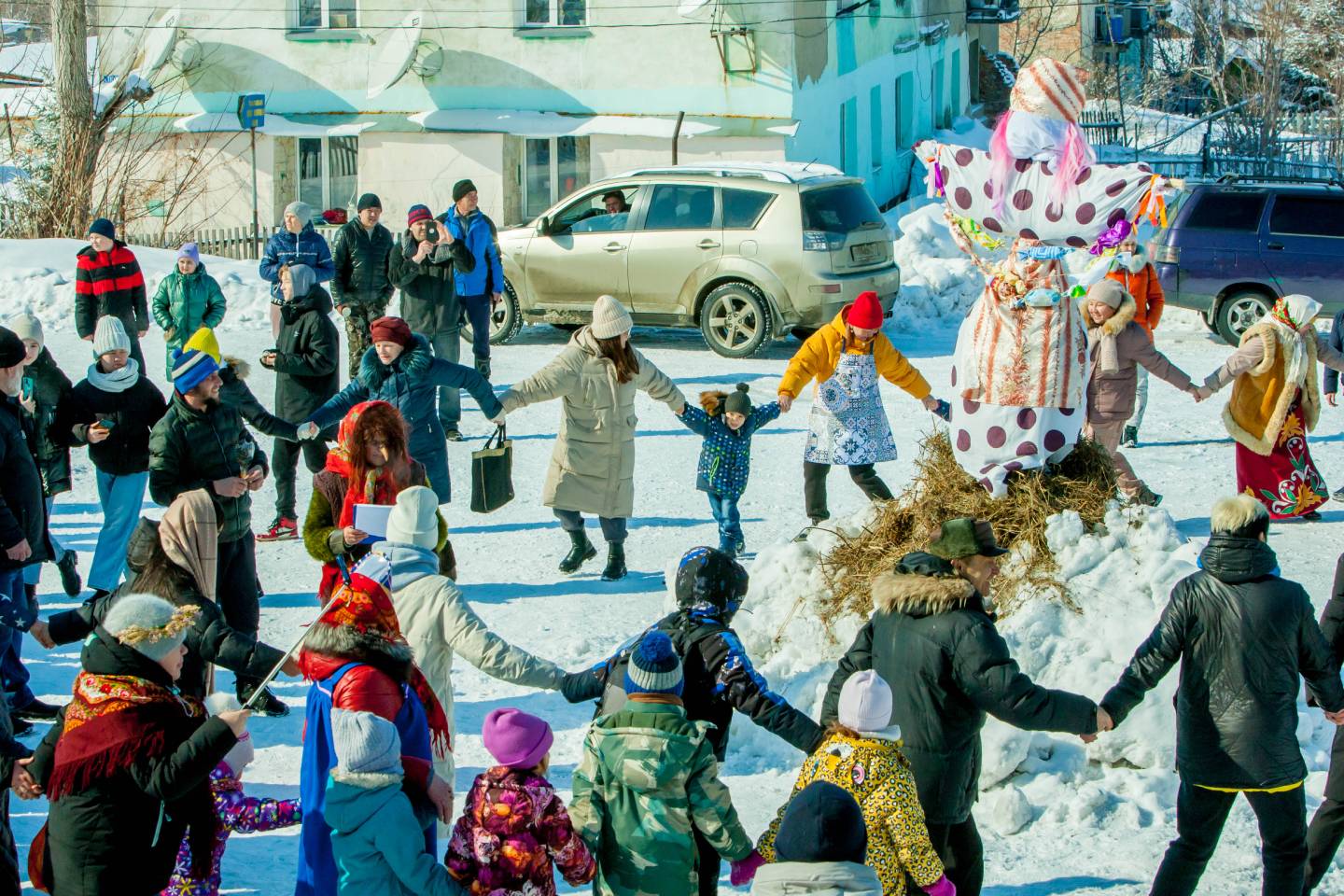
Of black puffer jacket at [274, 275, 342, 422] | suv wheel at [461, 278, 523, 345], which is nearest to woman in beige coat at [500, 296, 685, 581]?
black puffer jacket at [274, 275, 342, 422]

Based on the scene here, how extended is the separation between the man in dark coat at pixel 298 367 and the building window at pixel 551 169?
1381cm

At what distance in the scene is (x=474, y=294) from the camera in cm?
1226

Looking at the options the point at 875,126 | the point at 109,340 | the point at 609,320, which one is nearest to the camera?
the point at 109,340

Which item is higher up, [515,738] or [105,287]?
[105,287]

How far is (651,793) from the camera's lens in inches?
171

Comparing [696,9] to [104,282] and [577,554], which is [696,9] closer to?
[104,282]

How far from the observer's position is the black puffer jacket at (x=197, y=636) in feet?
18.1

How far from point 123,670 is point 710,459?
15.7ft

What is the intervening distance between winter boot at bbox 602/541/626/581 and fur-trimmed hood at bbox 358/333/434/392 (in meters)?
1.46

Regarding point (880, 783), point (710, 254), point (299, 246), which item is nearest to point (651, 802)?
point (880, 783)

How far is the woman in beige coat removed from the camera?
838cm

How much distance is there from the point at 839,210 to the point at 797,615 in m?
8.73

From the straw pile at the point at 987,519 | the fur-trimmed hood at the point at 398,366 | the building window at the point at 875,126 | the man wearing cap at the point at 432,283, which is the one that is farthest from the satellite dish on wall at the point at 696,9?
the straw pile at the point at 987,519

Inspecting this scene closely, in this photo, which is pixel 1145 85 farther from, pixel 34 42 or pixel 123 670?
pixel 123 670
